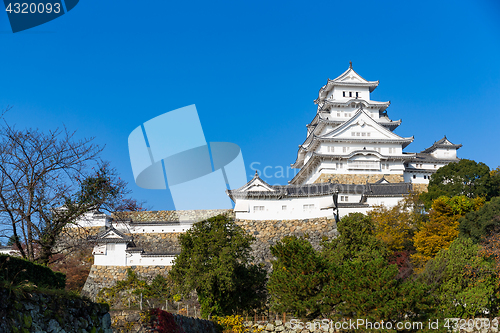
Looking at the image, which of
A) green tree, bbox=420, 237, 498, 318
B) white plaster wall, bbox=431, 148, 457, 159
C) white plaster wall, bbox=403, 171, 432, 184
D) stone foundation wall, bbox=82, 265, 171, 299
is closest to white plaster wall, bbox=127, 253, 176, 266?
stone foundation wall, bbox=82, 265, 171, 299

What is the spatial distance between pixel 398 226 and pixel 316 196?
627 centimetres

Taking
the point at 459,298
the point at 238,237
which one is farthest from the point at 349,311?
the point at 238,237

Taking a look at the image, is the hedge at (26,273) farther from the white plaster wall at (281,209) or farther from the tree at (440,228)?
the white plaster wall at (281,209)

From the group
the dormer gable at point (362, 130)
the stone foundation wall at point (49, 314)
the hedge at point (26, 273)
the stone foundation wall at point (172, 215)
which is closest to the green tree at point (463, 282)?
the stone foundation wall at point (49, 314)

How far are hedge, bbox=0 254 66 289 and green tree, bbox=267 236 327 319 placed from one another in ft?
23.8

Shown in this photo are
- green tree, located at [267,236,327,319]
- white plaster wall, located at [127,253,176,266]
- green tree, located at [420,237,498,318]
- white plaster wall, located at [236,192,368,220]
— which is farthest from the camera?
white plaster wall, located at [236,192,368,220]

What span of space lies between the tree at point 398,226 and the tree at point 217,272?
703cm

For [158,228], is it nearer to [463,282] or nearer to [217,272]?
[217,272]

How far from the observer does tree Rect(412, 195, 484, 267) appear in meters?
18.9

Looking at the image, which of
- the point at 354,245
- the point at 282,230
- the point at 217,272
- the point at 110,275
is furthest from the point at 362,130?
the point at 217,272

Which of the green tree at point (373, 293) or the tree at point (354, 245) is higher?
the tree at point (354, 245)

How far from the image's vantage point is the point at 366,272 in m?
13.2

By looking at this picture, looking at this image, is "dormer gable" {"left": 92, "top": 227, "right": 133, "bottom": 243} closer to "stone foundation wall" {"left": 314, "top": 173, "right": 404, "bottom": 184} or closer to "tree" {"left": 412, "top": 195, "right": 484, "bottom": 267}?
"tree" {"left": 412, "top": 195, "right": 484, "bottom": 267}

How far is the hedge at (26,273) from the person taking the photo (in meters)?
6.95
